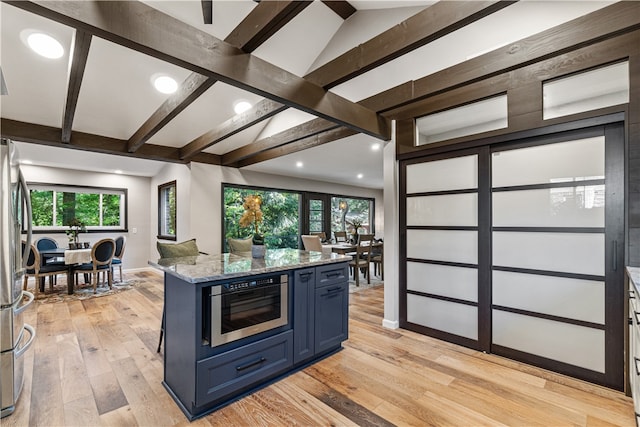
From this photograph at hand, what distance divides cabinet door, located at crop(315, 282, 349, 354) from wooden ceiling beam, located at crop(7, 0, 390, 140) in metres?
1.65

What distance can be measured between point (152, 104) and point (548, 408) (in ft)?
17.2

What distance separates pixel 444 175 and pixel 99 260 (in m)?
5.72

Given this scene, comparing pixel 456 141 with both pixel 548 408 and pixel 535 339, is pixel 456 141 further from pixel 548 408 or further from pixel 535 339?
pixel 548 408

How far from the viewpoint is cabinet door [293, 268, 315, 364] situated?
2.48 m

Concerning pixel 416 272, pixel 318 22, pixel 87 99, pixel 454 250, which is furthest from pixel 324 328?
pixel 87 99

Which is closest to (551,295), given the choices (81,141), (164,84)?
(164,84)

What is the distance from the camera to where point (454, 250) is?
10.2 ft

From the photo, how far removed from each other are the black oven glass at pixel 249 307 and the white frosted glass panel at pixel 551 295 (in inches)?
82.7

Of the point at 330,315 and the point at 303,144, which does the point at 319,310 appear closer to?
the point at 330,315

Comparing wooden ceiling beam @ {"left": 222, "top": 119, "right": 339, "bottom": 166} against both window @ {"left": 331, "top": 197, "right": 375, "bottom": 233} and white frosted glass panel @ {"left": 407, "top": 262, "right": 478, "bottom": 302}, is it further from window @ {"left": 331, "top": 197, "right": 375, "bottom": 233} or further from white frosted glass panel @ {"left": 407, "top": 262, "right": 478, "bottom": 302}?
window @ {"left": 331, "top": 197, "right": 375, "bottom": 233}

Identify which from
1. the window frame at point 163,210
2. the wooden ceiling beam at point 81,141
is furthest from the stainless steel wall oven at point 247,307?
the window frame at point 163,210

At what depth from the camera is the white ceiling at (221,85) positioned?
2719 millimetres

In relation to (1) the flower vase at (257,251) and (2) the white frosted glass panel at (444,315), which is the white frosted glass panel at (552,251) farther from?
(1) the flower vase at (257,251)

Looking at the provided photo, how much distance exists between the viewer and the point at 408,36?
2178 millimetres
